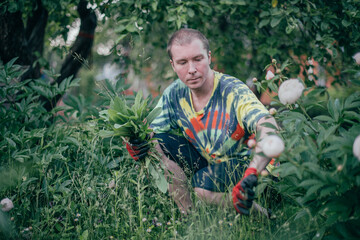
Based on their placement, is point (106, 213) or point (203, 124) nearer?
point (106, 213)

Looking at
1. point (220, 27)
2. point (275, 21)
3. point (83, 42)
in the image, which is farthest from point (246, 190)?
point (83, 42)

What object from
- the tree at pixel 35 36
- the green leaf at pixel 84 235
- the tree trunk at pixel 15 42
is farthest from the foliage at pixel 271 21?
the green leaf at pixel 84 235

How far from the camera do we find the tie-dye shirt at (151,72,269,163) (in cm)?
194

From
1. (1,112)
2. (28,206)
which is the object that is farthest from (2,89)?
(28,206)

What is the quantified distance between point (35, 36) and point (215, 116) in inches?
105

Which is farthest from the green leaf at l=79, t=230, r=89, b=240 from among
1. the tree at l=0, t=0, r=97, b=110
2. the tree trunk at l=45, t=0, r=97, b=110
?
the tree trunk at l=45, t=0, r=97, b=110

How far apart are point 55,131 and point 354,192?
85.0 inches

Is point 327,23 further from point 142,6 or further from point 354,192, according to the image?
point 354,192

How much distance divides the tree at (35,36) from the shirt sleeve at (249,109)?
1.88 metres

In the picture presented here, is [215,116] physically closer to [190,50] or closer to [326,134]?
[190,50]

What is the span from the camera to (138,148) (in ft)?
6.02

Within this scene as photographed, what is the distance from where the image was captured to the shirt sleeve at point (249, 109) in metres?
1.71

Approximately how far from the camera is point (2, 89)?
7.77ft

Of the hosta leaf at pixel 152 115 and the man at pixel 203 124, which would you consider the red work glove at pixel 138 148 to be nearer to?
the man at pixel 203 124
